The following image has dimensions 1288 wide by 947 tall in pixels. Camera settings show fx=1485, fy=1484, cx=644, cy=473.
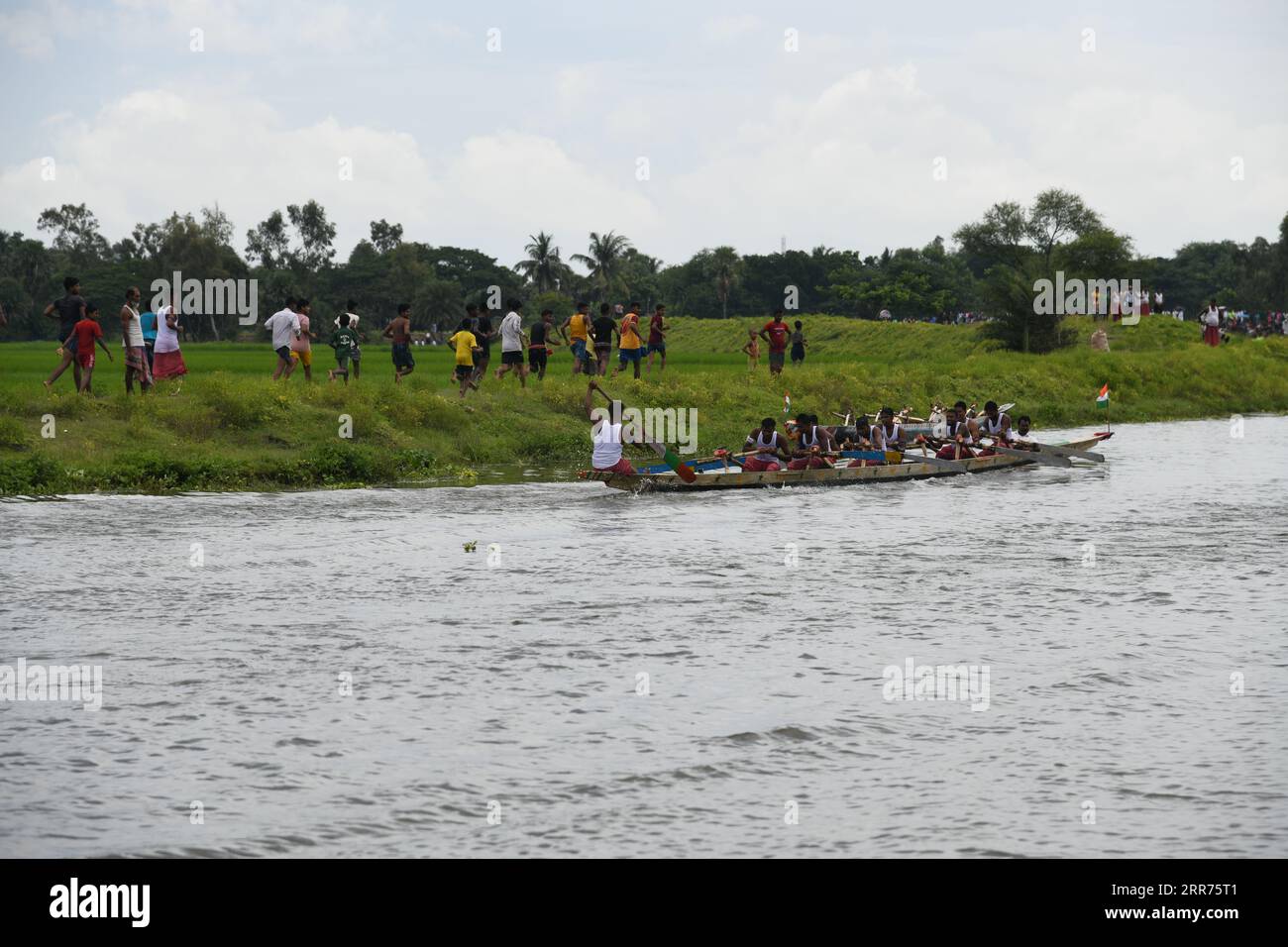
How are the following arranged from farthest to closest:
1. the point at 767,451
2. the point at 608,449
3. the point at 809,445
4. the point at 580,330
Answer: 1. the point at 580,330
2. the point at 809,445
3. the point at 767,451
4. the point at 608,449

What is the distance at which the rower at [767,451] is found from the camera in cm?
2484

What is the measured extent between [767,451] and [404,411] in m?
7.34

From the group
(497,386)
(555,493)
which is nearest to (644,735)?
(555,493)

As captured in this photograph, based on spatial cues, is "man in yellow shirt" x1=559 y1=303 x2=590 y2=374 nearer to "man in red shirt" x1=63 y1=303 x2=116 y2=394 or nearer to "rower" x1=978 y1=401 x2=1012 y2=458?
"rower" x1=978 y1=401 x2=1012 y2=458

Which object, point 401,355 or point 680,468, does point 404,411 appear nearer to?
point 401,355

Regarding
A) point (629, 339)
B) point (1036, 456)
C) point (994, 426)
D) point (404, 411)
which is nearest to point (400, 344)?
point (404, 411)

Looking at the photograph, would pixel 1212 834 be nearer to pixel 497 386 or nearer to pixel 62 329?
pixel 62 329

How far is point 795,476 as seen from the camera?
82.0 ft

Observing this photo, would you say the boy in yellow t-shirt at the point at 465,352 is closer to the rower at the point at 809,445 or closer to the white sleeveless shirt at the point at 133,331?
the white sleeveless shirt at the point at 133,331

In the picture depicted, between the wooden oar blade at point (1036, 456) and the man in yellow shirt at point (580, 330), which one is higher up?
the man in yellow shirt at point (580, 330)

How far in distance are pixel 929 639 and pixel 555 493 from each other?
11.6 m

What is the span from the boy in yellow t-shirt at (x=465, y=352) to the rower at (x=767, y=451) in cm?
710

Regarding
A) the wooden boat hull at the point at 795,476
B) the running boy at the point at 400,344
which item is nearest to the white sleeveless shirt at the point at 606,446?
the wooden boat hull at the point at 795,476

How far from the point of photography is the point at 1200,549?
63.3 ft
